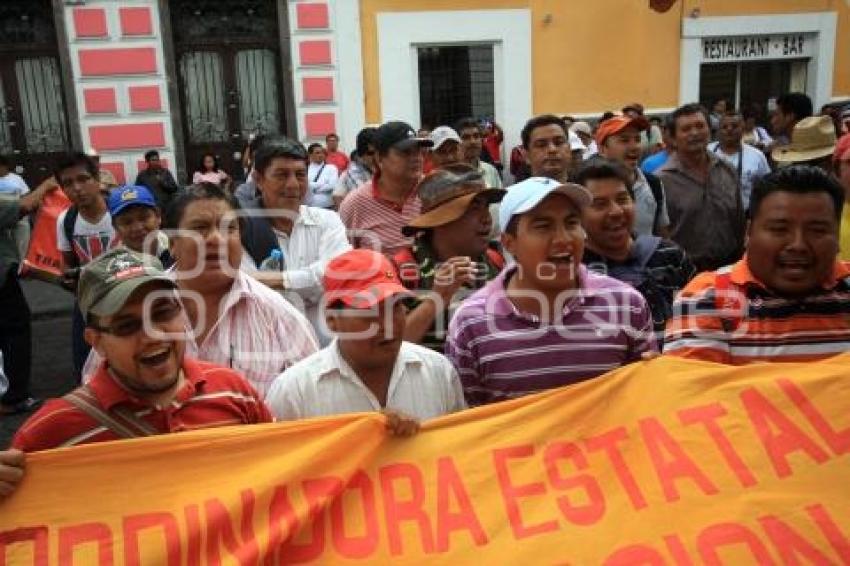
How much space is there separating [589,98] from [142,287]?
1267cm

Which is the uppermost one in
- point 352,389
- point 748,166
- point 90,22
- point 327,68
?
point 90,22

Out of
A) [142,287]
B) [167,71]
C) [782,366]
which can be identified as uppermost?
[167,71]

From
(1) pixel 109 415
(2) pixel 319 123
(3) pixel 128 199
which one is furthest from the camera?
(2) pixel 319 123

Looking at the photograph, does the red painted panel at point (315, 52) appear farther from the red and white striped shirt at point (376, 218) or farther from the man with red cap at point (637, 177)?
the red and white striped shirt at point (376, 218)

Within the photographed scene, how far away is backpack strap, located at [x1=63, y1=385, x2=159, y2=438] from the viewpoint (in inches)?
78.7

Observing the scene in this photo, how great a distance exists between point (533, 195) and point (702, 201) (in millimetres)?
2225

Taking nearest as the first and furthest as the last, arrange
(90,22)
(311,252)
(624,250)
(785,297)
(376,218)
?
(785,297) < (624,250) < (311,252) < (376,218) < (90,22)

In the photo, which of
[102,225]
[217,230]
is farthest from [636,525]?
[102,225]

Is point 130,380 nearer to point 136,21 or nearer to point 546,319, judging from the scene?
point 546,319

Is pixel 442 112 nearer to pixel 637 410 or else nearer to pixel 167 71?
pixel 167 71

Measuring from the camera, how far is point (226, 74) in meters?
12.7

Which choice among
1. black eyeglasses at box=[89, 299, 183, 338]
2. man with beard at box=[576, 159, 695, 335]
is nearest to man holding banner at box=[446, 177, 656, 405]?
man with beard at box=[576, 159, 695, 335]

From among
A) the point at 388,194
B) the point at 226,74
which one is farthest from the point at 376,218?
the point at 226,74

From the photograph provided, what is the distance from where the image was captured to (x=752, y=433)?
7.13ft
